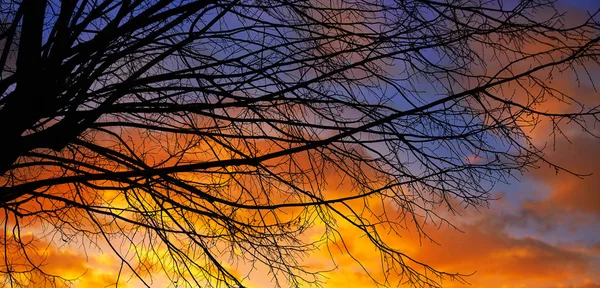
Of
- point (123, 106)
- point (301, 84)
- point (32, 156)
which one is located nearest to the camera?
point (301, 84)

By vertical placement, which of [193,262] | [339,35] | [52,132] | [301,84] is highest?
[339,35]

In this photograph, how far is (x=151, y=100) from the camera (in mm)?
5129

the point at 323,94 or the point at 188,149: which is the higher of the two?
the point at 323,94

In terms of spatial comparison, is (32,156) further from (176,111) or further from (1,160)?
(176,111)

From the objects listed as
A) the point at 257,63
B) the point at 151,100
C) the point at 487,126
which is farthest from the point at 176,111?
the point at 487,126

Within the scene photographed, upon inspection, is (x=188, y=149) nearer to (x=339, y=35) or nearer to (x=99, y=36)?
(x=99, y=36)

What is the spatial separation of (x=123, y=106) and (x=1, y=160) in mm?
968

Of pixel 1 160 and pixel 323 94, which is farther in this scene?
pixel 323 94

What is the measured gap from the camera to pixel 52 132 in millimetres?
4535

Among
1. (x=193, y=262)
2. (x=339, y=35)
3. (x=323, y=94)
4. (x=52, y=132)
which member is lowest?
(x=193, y=262)

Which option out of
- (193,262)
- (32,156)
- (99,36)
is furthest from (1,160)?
(193,262)

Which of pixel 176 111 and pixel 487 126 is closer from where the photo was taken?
pixel 487 126

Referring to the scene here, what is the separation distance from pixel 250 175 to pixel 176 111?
0.81m

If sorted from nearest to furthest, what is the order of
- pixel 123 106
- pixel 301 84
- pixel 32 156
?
1. pixel 301 84
2. pixel 123 106
3. pixel 32 156
